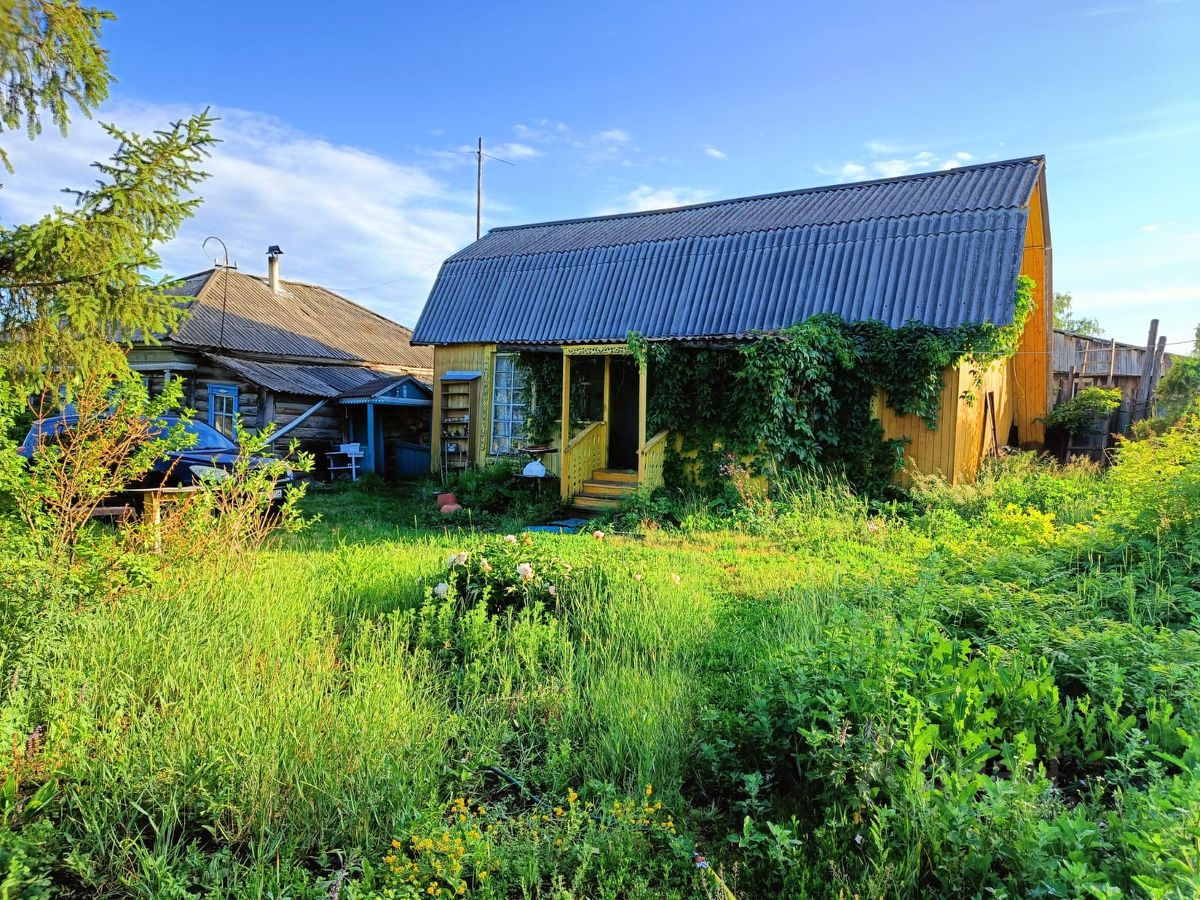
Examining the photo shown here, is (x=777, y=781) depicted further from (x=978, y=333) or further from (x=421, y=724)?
(x=978, y=333)

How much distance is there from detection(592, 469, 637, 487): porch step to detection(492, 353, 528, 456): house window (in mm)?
2218

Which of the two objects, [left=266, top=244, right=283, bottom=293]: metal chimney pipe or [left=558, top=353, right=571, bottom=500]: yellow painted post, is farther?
[left=266, top=244, right=283, bottom=293]: metal chimney pipe

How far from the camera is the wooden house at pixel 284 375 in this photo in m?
17.1

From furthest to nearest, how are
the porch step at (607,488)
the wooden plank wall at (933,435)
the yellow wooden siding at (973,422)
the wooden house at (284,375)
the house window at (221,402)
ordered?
1. the house window at (221,402)
2. the wooden house at (284,375)
3. the porch step at (607,488)
4. the yellow wooden siding at (973,422)
5. the wooden plank wall at (933,435)

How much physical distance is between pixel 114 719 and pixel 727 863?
8.85 ft

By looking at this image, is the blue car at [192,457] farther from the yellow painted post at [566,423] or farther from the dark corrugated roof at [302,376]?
the dark corrugated roof at [302,376]

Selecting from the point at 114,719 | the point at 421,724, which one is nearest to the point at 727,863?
the point at 421,724

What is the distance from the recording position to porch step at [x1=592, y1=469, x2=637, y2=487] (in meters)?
13.0

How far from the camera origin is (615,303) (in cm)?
1465

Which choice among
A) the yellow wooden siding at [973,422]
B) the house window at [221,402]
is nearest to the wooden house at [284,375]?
the house window at [221,402]

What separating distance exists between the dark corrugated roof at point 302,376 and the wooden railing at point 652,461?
28.1ft

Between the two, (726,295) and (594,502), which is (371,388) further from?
(726,295)

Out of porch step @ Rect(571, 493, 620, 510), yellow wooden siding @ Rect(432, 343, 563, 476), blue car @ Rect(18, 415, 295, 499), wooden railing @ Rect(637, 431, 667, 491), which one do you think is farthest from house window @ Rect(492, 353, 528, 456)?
blue car @ Rect(18, 415, 295, 499)

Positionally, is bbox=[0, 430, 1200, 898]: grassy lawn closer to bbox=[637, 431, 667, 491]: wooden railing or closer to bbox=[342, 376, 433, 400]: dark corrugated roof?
bbox=[637, 431, 667, 491]: wooden railing
